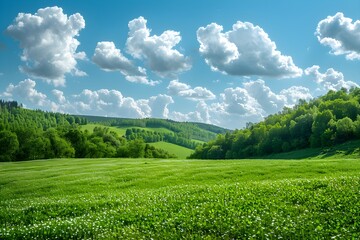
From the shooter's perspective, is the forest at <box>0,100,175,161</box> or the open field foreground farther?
the forest at <box>0,100,175,161</box>

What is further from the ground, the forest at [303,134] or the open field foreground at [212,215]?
the forest at [303,134]

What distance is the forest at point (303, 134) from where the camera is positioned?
383 ft

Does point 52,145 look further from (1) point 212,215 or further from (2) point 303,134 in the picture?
(1) point 212,215

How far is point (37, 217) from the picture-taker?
789 inches

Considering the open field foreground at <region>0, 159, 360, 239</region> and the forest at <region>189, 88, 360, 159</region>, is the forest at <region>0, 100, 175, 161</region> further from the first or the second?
the open field foreground at <region>0, 159, 360, 239</region>

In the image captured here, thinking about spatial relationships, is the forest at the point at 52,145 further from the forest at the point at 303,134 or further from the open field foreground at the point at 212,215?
the open field foreground at the point at 212,215

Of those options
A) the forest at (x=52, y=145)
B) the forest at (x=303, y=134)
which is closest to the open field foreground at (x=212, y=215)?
the forest at (x=303, y=134)

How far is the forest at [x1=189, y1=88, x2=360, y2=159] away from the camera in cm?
11688

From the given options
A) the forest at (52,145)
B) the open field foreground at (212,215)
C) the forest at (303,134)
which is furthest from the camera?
the forest at (52,145)

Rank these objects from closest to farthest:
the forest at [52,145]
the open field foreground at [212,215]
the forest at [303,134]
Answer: the open field foreground at [212,215] < the forest at [303,134] < the forest at [52,145]

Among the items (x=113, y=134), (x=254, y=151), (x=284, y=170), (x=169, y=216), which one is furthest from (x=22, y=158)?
(x=169, y=216)

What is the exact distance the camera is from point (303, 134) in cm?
13862

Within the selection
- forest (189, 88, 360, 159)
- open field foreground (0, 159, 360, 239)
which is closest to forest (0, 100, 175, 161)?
forest (189, 88, 360, 159)

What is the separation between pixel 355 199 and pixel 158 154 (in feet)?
566
